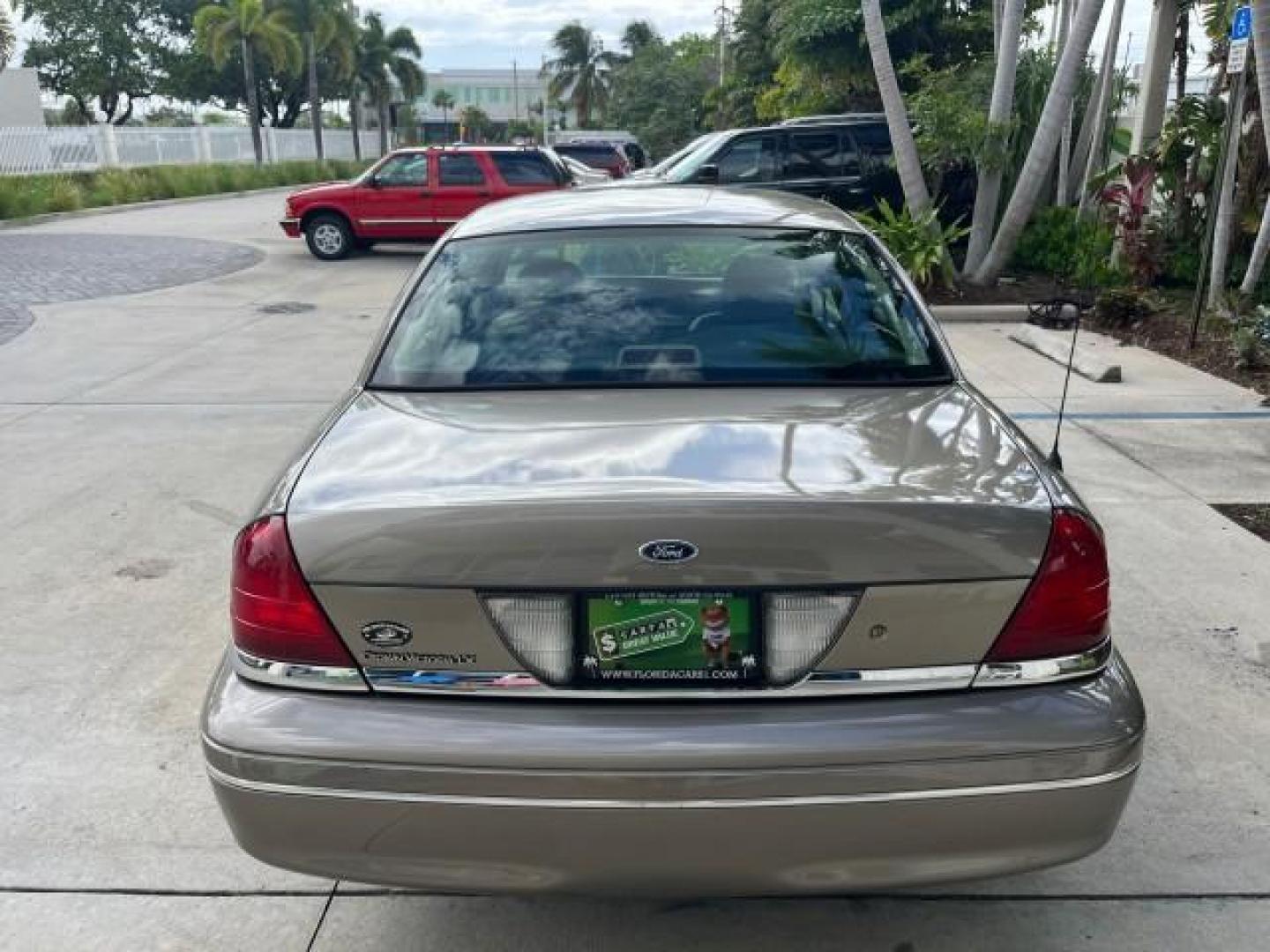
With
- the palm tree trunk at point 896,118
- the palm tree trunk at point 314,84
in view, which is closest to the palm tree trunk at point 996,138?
the palm tree trunk at point 896,118

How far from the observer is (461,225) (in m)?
3.73

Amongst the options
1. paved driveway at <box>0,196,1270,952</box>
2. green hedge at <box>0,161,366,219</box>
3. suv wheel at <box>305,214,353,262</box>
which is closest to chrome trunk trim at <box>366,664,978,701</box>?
paved driveway at <box>0,196,1270,952</box>

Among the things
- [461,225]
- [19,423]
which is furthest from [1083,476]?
[19,423]

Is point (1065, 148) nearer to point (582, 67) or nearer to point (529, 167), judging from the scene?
point (529, 167)

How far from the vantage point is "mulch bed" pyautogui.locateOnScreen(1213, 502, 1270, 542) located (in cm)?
519

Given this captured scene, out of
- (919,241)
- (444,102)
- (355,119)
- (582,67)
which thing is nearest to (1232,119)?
(919,241)

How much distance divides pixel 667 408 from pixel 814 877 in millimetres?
1117

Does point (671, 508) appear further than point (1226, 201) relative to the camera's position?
No

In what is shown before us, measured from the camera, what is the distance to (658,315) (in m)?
3.15

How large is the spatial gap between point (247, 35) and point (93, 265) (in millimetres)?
29166

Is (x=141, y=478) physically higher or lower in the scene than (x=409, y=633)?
lower

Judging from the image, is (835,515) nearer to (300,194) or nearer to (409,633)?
(409,633)

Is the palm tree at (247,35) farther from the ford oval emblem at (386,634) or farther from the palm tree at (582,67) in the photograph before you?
the ford oval emblem at (386,634)

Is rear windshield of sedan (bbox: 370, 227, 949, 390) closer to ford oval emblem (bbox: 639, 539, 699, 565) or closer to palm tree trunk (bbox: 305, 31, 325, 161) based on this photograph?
ford oval emblem (bbox: 639, 539, 699, 565)
